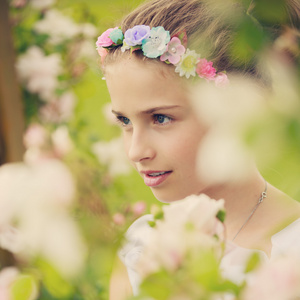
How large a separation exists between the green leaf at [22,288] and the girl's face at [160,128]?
0.65 m

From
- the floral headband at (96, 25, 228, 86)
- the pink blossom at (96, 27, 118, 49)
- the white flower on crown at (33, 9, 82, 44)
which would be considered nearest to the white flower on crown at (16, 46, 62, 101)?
the white flower on crown at (33, 9, 82, 44)

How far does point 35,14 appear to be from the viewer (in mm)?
2080

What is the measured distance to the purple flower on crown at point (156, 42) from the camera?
3.56 ft

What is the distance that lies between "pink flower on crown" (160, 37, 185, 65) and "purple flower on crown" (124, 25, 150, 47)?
0.07 m

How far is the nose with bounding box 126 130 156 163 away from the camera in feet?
3.25

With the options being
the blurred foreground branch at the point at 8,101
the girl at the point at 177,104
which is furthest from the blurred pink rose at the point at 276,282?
the blurred foreground branch at the point at 8,101

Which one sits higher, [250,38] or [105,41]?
[250,38]

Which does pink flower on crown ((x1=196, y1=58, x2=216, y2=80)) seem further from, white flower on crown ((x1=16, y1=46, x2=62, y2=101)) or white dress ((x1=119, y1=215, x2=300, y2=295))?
white flower on crown ((x1=16, y1=46, x2=62, y2=101))

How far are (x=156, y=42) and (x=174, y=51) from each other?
0.17 ft

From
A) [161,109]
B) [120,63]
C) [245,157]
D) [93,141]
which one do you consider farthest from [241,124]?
[93,141]

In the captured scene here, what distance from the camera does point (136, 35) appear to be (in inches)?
44.0

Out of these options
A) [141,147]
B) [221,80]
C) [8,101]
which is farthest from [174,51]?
[8,101]

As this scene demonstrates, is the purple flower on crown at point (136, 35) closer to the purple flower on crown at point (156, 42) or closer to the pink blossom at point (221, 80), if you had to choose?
the purple flower on crown at point (156, 42)

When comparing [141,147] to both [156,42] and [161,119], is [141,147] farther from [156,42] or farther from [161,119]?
[156,42]
